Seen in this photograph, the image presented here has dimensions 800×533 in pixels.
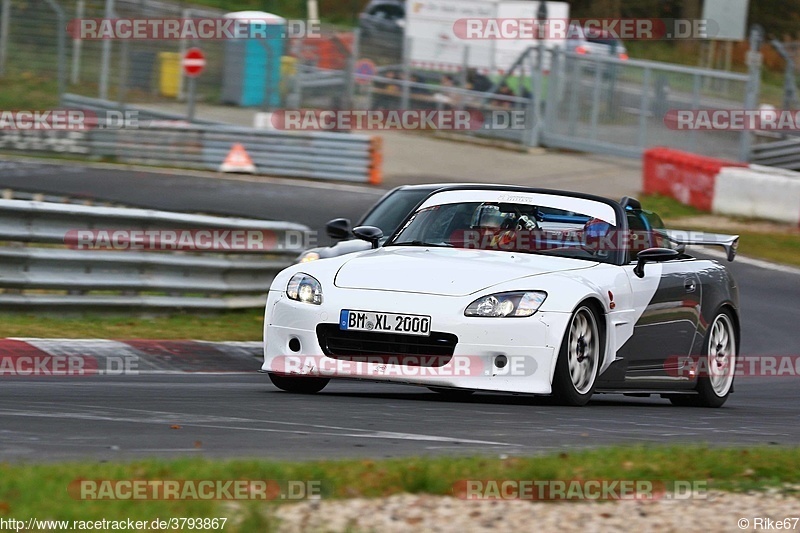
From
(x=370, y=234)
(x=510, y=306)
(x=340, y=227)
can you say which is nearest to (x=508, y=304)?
(x=510, y=306)

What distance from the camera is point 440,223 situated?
8.96 metres

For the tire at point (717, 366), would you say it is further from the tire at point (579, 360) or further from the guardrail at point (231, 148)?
the guardrail at point (231, 148)

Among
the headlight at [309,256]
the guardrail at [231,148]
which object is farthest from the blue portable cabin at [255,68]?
the headlight at [309,256]

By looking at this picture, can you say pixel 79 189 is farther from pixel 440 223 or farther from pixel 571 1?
pixel 571 1

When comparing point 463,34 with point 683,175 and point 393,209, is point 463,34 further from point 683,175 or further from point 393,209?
point 393,209

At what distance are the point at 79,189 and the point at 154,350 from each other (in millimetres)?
10610

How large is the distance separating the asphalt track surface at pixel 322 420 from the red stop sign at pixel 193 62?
1718cm

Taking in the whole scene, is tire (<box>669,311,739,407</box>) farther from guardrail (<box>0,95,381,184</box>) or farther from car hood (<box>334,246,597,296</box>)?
guardrail (<box>0,95,381,184</box>)

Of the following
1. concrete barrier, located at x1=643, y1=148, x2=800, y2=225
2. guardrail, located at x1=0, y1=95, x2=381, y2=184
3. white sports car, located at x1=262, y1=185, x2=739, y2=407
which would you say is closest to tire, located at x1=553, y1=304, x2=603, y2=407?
white sports car, located at x1=262, y1=185, x2=739, y2=407

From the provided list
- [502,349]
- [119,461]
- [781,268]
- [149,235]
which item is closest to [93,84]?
[781,268]

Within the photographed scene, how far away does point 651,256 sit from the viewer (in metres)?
8.56

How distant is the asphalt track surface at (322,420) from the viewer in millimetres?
5805

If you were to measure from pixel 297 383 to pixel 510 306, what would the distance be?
1414 millimetres

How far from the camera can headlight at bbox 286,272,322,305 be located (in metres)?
7.99
